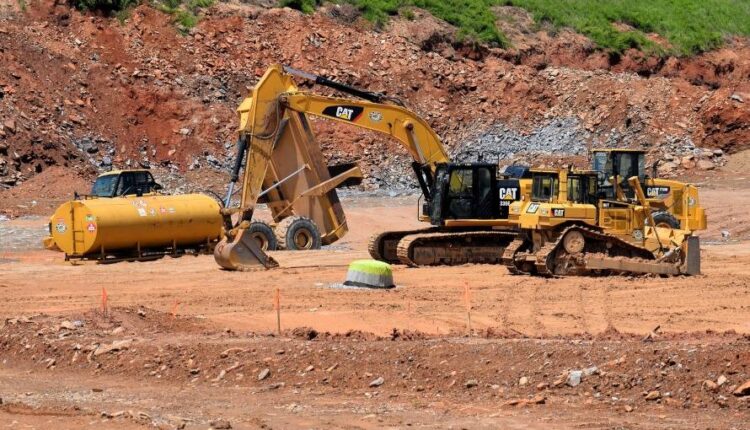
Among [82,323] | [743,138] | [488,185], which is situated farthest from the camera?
[743,138]

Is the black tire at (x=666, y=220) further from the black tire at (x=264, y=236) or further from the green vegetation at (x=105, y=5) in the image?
the green vegetation at (x=105, y=5)

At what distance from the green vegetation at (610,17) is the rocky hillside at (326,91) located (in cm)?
62

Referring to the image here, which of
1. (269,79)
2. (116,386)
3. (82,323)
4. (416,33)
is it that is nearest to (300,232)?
(269,79)

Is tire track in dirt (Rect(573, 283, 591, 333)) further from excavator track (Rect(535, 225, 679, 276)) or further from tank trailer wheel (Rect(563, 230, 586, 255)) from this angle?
tank trailer wheel (Rect(563, 230, 586, 255))

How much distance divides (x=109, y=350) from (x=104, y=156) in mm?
25343

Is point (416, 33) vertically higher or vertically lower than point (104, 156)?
higher

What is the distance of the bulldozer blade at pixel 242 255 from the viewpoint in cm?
2553

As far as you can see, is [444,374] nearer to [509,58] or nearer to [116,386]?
[116,386]

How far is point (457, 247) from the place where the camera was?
26812 millimetres

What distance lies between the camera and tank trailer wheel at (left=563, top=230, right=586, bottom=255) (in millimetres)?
23875

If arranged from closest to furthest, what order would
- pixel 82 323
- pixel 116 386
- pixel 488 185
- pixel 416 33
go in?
1. pixel 116 386
2. pixel 82 323
3. pixel 488 185
4. pixel 416 33

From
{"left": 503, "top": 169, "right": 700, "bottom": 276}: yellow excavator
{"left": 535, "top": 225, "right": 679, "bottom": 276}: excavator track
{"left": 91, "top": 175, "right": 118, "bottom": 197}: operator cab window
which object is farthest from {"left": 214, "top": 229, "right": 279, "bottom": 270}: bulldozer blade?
{"left": 91, "top": 175, "right": 118, "bottom": 197}: operator cab window

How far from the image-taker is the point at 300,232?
29266 mm

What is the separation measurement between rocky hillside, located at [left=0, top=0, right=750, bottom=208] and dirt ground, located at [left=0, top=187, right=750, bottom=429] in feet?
58.3
